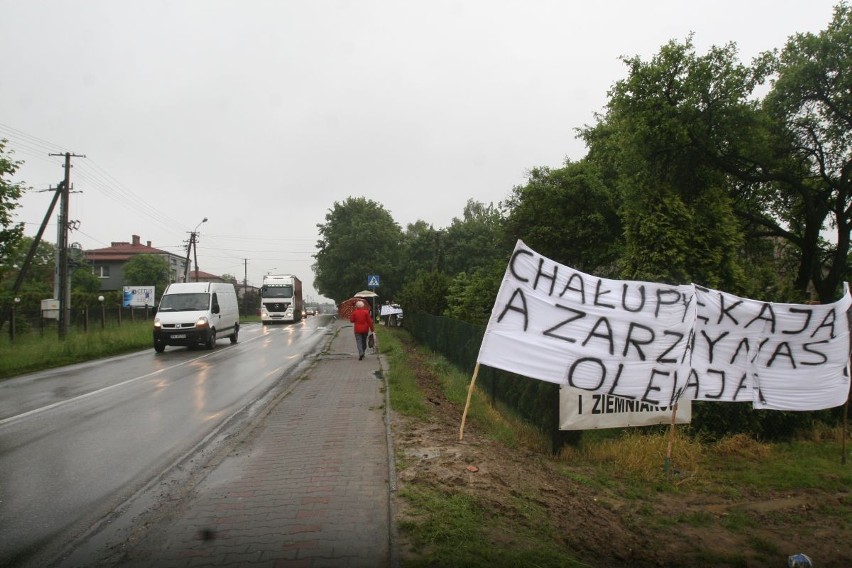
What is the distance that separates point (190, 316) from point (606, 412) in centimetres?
1704

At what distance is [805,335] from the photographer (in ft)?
24.2

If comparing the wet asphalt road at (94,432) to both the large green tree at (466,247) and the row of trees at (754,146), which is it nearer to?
the row of trees at (754,146)

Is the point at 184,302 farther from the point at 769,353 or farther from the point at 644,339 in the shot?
the point at 769,353

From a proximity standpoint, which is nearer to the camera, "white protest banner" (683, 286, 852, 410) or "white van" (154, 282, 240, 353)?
"white protest banner" (683, 286, 852, 410)

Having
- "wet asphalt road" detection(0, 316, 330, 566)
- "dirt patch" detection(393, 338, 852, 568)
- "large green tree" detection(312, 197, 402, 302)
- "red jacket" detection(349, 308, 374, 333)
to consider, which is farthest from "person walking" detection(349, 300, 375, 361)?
"large green tree" detection(312, 197, 402, 302)

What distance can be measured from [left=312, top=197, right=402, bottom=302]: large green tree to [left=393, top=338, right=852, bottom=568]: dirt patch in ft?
182

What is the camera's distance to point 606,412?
7035 mm

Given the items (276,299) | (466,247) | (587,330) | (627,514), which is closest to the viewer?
(627,514)

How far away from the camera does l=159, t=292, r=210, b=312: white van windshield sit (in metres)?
20.8

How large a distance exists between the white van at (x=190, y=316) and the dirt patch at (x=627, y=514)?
15.8 metres

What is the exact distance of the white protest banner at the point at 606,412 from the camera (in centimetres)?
682

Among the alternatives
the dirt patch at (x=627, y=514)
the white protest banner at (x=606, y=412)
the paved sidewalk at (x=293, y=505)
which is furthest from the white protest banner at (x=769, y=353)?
the paved sidewalk at (x=293, y=505)

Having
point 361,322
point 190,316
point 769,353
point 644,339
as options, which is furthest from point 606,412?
point 190,316

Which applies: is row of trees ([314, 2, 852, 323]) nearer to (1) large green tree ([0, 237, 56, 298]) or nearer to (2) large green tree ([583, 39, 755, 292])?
(2) large green tree ([583, 39, 755, 292])
